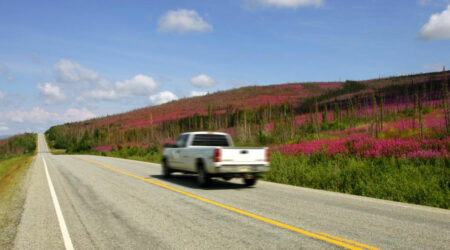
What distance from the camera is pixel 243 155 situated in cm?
1143

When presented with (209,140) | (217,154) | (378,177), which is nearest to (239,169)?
(217,154)


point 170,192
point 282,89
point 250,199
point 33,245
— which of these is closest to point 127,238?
point 33,245

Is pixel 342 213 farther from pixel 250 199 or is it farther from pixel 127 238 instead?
pixel 127 238

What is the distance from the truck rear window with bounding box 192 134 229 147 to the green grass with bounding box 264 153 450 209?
7.44ft

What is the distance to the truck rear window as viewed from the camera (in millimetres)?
13555

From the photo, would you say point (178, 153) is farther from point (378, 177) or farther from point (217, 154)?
point (378, 177)

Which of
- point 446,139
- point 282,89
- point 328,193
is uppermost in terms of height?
point 282,89

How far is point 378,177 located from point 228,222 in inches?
233

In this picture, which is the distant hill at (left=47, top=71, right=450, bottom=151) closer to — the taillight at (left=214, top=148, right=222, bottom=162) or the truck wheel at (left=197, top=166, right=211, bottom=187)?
the truck wheel at (left=197, top=166, right=211, bottom=187)

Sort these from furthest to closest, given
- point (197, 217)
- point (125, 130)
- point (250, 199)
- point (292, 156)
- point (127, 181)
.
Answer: point (125, 130)
point (292, 156)
point (127, 181)
point (250, 199)
point (197, 217)

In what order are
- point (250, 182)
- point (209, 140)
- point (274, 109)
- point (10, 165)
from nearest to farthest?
1. point (250, 182)
2. point (209, 140)
3. point (10, 165)
4. point (274, 109)

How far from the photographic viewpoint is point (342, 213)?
7.27 meters

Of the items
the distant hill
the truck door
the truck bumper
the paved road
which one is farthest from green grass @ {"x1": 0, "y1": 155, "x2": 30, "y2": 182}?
the truck bumper

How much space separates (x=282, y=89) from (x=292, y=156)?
2063 inches
